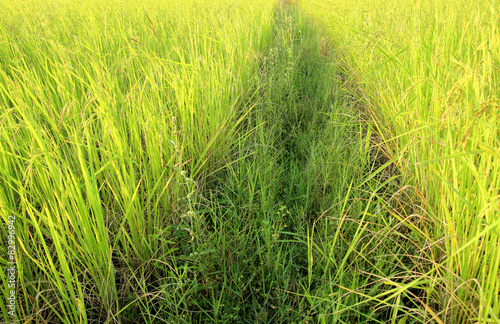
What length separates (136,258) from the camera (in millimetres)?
957

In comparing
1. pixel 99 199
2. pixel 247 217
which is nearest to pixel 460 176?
pixel 247 217

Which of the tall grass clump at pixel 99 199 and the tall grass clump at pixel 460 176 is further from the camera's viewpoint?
the tall grass clump at pixel 99 199

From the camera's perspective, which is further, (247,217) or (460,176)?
(247,217)

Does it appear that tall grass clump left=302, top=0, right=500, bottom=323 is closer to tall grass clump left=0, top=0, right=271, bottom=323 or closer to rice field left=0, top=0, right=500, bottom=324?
rice field left=0, top=0, right=500, bottom=324

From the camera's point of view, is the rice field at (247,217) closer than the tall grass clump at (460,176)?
No

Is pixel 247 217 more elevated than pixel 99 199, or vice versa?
pixel 99 199

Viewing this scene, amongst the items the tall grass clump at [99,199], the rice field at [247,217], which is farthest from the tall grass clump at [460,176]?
the tall grass clump at [99,199]

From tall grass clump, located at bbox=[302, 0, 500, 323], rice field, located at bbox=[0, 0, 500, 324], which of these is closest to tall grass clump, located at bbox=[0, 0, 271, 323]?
rice field, located at bbox=[0, 0, 500, 324]

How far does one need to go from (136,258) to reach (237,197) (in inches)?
20.9

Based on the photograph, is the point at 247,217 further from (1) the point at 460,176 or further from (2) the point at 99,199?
(1) the point at 460,176

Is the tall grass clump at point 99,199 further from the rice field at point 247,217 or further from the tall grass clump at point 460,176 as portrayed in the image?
the tall grass clump at point 460,176

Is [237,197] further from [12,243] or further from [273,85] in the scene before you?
[273,85]

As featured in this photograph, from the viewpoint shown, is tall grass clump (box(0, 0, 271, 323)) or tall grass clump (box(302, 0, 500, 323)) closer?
tall grass clump (box(302, 0, 500, 323))

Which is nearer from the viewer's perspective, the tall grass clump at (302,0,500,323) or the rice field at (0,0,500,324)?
the tall grass clump at (302,0,500,323)
